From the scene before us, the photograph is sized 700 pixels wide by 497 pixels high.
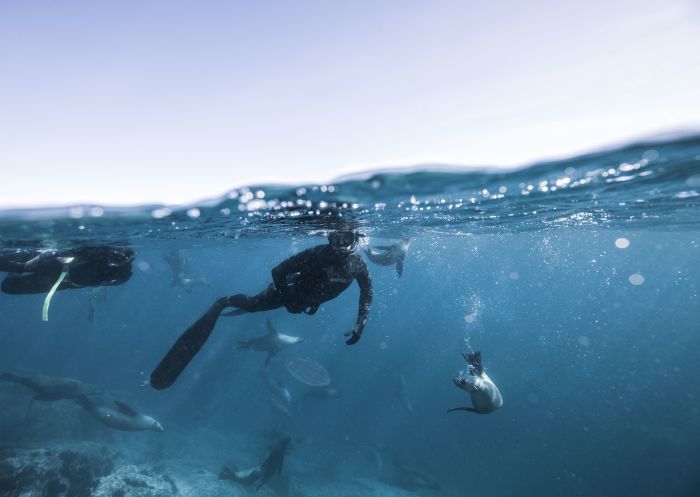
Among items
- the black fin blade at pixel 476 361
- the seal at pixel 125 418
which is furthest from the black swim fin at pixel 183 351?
the seal at pixel 125 418

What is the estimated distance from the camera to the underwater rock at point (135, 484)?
1315 cm

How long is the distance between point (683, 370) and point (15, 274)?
67694mm

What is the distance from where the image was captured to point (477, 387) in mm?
7391

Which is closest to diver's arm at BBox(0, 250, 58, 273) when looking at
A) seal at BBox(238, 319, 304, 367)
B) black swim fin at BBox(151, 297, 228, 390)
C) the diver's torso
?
black swim fin at BBox(151, 297, 228, 390)

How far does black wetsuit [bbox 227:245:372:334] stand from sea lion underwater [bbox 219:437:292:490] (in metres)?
10.9

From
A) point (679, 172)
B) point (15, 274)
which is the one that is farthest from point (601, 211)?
point (15, 274)

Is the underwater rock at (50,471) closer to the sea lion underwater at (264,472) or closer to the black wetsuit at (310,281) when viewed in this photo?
the sea lion underwater at (264,472)

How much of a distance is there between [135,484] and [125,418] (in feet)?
9.25

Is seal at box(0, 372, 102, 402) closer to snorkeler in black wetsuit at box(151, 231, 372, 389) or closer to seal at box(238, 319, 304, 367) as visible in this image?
seal at box(238, 319, 304, 367)

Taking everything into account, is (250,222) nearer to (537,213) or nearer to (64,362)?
(537,213)

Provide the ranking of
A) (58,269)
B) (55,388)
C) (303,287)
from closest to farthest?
1. (303,287)
2. (58,269)
3. (55,388)

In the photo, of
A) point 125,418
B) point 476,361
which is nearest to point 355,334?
point 476,361

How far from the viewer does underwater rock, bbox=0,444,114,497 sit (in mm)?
11562

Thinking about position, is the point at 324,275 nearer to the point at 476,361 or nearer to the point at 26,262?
the point at 476,361
